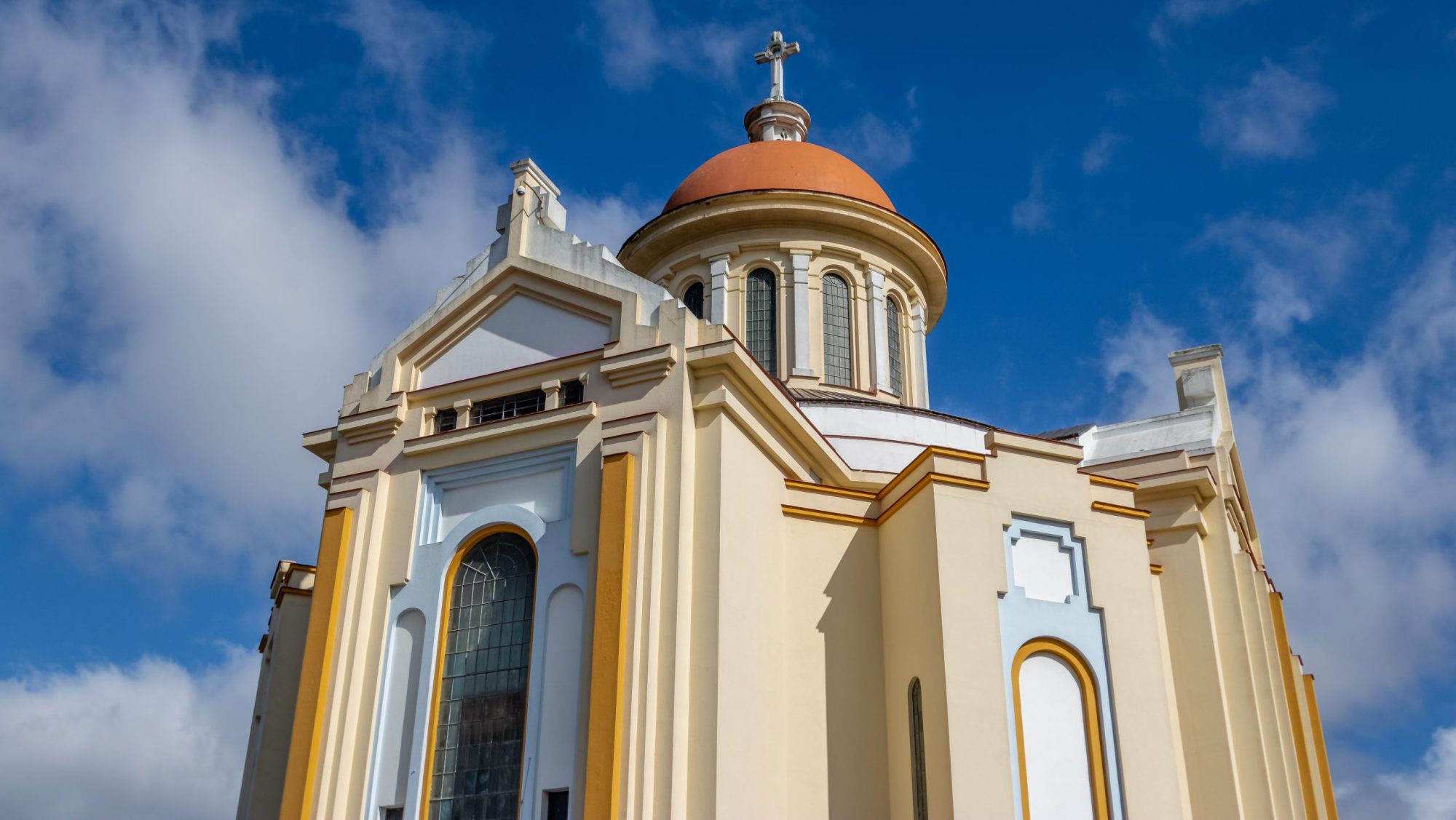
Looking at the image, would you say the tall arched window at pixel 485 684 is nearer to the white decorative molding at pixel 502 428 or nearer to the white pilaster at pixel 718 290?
the white decorative molding at pixel 502 428

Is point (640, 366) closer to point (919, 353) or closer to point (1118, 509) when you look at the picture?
point (1118, 509)

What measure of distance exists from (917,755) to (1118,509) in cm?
406

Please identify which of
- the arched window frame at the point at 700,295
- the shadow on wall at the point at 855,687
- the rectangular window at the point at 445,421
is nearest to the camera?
the shadow on wall at the point at 855,687

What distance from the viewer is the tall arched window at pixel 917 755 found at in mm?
15172

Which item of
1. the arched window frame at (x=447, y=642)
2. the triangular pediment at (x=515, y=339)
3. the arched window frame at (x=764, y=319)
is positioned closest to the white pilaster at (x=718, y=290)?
the arched window frame at (x=764, y=319)

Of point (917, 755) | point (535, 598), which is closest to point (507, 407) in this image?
point (535, 598)

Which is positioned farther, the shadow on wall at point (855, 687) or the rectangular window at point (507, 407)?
the rectangular window at point (507, 407)

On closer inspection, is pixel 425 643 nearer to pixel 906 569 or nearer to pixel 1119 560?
pixel 906 569

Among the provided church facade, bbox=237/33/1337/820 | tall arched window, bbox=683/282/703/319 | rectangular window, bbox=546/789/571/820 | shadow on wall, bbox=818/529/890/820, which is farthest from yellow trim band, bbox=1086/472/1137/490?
tall arched window, bbox=683/282/703/319

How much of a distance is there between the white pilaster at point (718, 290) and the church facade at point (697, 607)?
5519mm

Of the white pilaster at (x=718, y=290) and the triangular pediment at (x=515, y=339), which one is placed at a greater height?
the white pilaster at (x=718, y=290)

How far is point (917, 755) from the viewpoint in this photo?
609 inches

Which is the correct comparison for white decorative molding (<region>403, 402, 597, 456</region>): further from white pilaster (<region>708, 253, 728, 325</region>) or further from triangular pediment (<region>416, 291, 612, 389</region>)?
white pilaster (<region>708, 253, 728, 325</region>)

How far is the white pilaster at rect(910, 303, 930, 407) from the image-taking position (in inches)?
1011
